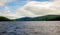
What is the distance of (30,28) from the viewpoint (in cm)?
137

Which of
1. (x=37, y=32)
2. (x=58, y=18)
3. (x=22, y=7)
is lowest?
(x=37, y=32)

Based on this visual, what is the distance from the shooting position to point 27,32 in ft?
4.29

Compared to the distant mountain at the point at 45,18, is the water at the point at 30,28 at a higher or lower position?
lower

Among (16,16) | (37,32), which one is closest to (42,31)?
(37,32)

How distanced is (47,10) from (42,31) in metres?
0.24

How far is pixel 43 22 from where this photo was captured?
1371 millimetres

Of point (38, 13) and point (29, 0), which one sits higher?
point (29, 0)

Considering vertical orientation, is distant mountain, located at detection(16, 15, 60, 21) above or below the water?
above

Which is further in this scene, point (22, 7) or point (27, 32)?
point (22, 7)

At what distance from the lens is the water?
1308 mm

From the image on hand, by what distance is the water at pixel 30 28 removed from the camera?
1.31 m

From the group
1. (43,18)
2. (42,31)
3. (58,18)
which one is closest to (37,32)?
(42,31)

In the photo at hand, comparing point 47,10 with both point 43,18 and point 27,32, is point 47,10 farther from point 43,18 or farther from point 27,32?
point 27,32

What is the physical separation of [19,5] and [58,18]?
440 millimetres
